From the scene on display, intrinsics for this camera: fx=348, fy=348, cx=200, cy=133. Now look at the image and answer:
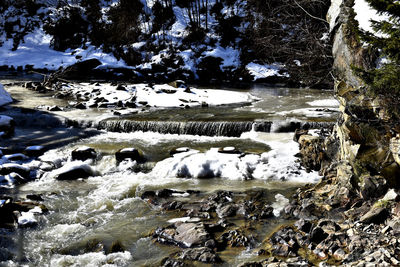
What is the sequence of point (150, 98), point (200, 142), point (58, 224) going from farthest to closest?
point (150, 98), point (200, 142), point (58, 224)

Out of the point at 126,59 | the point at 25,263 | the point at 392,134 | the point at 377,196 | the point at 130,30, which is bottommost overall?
the point at 25,263

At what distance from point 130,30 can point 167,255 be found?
103 ft

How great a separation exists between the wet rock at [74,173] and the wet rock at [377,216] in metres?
7.01

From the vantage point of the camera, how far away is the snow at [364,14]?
577 cm

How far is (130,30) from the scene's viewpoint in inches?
1332

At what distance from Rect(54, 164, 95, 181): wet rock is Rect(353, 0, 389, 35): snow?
7.46m

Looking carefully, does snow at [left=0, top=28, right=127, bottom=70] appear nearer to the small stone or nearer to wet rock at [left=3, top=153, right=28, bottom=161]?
wet rock at [left=3, top=153, right=28, bottom=161]

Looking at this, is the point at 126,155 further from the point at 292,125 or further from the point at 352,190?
the point at 352,190

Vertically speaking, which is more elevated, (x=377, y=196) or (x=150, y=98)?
(x=150, y=98)

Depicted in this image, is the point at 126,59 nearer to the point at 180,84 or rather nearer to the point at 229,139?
the point at 180,84

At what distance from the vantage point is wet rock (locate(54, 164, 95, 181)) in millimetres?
9312

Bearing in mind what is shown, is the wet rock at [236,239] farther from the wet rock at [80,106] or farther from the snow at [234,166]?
the wet rock at [80,106]

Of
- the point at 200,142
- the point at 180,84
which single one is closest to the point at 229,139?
the point at 200,142

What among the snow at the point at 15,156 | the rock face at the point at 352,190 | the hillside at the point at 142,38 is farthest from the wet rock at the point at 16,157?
the hillside at the point at 142,38
